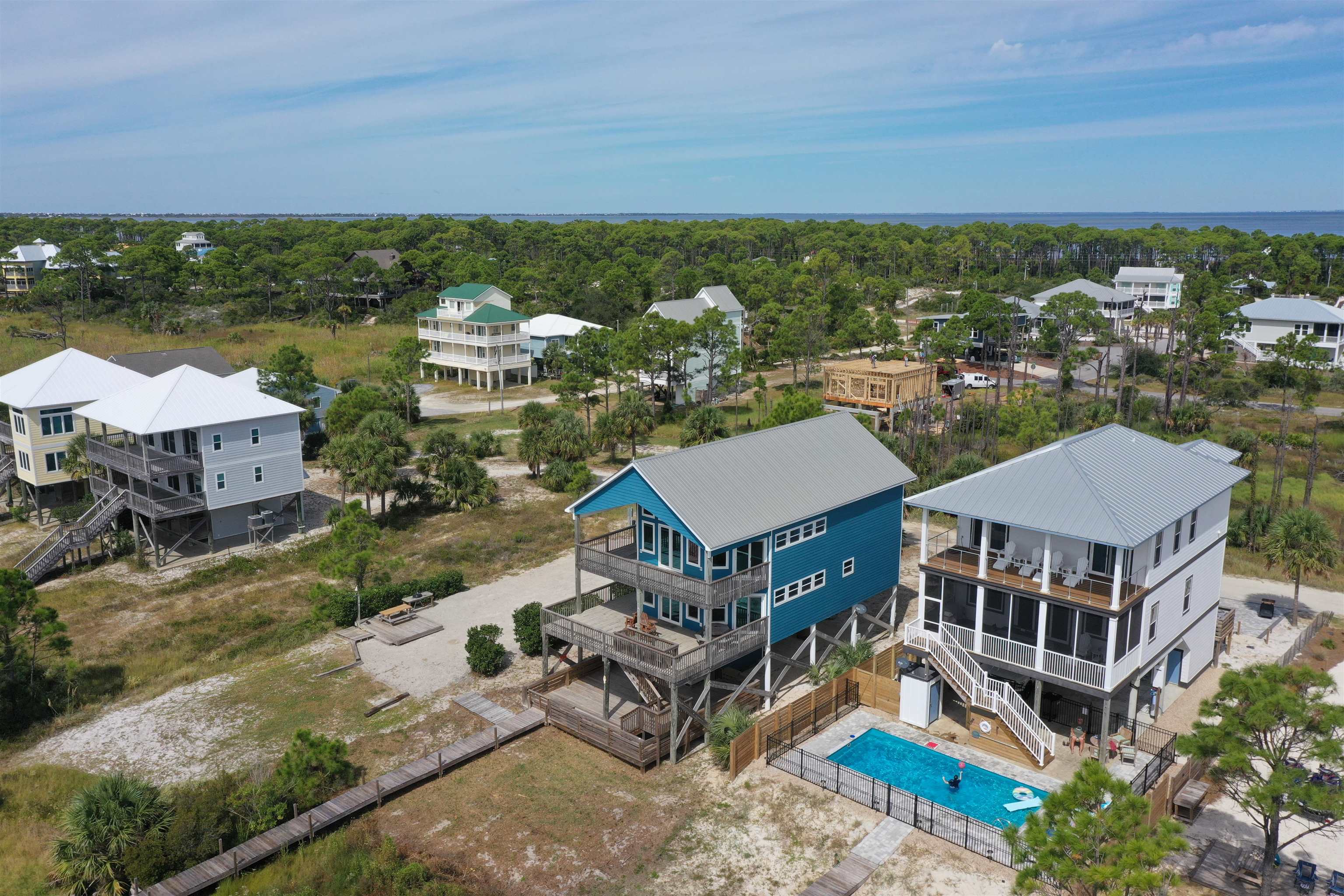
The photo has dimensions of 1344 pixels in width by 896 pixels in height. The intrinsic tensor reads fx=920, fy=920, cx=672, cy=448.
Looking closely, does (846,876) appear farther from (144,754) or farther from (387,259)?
(387,259)

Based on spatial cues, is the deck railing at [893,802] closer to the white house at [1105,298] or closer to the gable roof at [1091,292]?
the white house at [1105,298]

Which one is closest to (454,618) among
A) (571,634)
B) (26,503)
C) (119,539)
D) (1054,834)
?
(571,634)

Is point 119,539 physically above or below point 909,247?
below

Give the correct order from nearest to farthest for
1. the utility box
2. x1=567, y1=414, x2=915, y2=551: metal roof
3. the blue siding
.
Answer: x1=567, y1=414, x2=915, y2=551: metal roof, the utility box, the blue siding

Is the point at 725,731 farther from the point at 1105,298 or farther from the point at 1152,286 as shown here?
the point at 1152,286

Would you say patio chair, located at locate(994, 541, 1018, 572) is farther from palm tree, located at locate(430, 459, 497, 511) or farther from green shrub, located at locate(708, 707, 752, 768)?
palm tree, located at locate(430, 459, 497, 511)

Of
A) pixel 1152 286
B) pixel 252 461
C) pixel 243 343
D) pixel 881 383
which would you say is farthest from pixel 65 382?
pixel 1152 286

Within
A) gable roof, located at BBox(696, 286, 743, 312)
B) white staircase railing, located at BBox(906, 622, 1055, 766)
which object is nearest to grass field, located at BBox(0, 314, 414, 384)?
gable roof, located at BBox(696, 286, 743, 312)

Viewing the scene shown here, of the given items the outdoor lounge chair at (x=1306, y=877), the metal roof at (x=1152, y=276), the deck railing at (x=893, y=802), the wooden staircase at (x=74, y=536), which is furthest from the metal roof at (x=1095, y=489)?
the metal roof at (x=1152, y=276)
